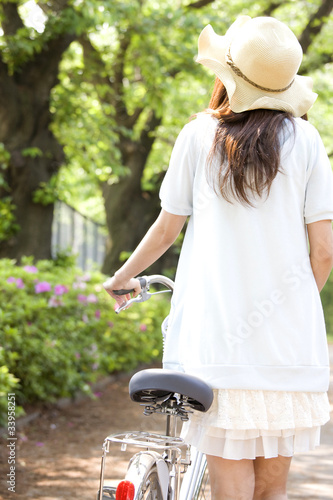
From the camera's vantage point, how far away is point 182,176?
2.19 m

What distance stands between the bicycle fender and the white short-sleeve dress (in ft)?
0.45

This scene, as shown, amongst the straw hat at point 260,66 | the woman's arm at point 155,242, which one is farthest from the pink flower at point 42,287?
the straw hat at point 260,66

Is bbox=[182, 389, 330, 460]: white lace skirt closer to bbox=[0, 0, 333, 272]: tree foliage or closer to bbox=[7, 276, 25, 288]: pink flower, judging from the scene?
bbox=[7, 276, 25, 288]: pink flower

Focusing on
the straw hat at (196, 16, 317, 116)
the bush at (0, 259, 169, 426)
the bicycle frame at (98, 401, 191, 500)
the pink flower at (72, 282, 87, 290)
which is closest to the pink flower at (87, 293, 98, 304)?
the bush at (0, 259, 169, 426)

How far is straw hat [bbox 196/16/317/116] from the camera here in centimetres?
214

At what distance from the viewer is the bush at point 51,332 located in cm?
592

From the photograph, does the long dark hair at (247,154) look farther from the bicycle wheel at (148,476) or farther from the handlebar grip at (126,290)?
the bicycle wheel at (148,476)

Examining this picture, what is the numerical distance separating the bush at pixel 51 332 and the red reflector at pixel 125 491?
9.85ft

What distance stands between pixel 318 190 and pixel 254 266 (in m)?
0.31

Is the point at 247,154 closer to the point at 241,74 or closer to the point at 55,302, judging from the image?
the point at 241,74

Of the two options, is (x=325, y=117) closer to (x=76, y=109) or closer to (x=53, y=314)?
(x=76, y=109)

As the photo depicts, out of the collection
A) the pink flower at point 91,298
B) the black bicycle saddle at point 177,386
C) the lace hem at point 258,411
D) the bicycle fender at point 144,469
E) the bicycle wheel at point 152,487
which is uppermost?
the pink flower at point 91,298

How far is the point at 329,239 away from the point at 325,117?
15248 mm

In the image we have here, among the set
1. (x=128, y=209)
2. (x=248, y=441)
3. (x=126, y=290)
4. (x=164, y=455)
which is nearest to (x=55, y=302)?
(x=126, y=290)
